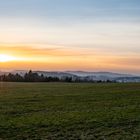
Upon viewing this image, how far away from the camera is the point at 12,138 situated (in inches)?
742

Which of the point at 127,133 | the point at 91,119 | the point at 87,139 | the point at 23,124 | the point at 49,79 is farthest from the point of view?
the point at 49,79

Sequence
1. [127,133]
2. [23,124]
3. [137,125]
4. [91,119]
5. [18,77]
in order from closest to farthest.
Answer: [127,133], [137,125], [23,124], [91,119], [18,77]

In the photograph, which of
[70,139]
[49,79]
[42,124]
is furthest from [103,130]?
[49,79]

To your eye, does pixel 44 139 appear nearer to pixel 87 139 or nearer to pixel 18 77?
pixel 87 139

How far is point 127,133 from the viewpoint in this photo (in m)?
19.4

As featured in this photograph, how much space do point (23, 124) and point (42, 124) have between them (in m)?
1.08

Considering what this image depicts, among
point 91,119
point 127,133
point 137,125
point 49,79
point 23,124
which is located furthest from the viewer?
point 49,79

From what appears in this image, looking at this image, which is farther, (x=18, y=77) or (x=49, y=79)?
(x=18, y=77)

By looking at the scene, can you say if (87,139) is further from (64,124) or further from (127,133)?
(64,124)

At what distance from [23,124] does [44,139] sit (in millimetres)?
5316

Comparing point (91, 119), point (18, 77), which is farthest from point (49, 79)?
point (91, 119)

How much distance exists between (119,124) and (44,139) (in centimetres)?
562

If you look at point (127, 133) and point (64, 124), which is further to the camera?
point (64, 124)

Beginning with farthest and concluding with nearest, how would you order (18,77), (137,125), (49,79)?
(18,77) → (49,79) → (137,125)
